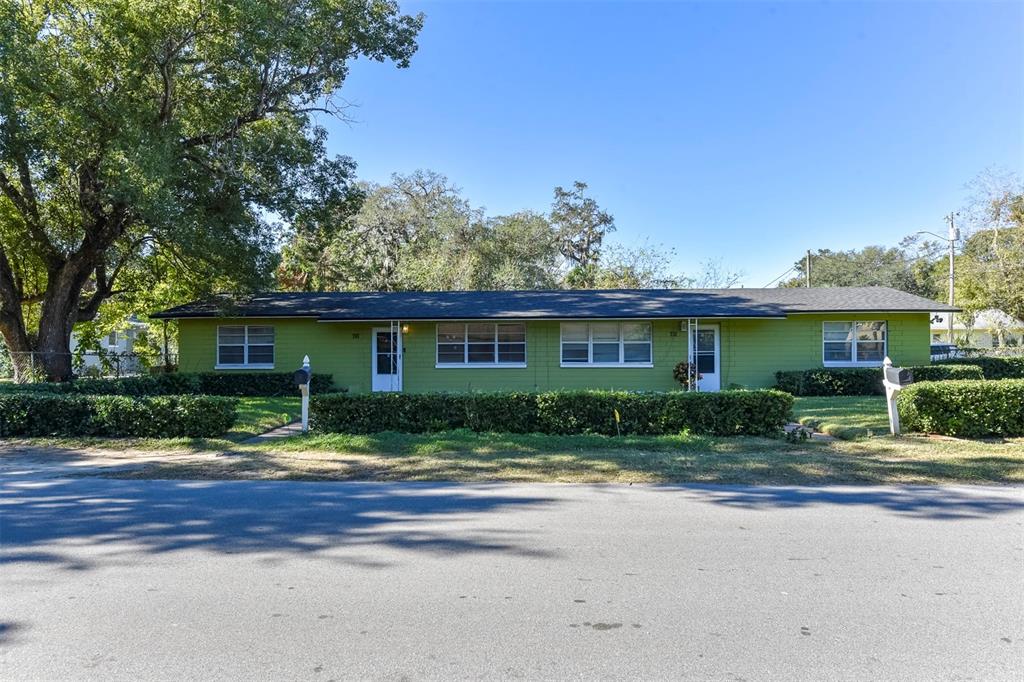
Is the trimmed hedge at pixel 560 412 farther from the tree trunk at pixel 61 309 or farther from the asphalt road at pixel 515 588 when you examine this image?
the tree trunk at pixel 61 309

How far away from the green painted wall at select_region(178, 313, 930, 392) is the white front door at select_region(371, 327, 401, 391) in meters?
0.27

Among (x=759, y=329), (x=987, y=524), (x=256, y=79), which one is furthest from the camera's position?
(x=759, y=329)

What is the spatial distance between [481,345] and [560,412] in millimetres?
9260

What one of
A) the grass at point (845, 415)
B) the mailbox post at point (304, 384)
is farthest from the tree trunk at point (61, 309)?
the grass at point (845, 415)

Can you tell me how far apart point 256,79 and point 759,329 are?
1694 cm

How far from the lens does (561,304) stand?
2211 cm

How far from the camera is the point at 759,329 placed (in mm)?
21500

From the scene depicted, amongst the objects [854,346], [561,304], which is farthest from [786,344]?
[561,304]

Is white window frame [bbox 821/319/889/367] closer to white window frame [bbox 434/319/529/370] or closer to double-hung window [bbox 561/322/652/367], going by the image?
double-hung window [bbox 561/322/652/367]

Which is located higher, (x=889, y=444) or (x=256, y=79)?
(x=256, y=79)

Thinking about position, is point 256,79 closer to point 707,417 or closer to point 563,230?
point 707,417

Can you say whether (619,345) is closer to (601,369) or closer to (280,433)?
(601,369)

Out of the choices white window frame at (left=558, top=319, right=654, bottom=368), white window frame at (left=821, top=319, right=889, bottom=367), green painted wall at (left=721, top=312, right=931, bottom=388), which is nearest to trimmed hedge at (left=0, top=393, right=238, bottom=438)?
white window frame at (left=558, top=319, right=654, bottom=368)

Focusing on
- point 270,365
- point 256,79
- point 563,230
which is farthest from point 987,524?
point 563,230
